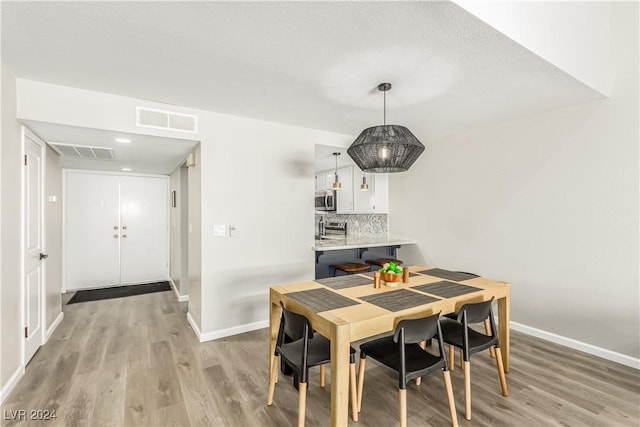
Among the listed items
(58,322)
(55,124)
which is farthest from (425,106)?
(58,322)

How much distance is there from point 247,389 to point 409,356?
124 centimetres

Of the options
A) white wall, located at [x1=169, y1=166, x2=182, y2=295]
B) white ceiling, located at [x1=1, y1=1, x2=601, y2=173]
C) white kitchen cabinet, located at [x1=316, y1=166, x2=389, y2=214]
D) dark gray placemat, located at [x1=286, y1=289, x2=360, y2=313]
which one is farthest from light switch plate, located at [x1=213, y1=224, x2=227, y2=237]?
white kitchen cabinet, located at [x1=316, y1=166, x2=389, y2=214]

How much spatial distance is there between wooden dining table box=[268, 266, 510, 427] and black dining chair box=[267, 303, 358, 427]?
0.11 metres

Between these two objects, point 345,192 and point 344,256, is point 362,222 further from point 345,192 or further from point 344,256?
point 344,256

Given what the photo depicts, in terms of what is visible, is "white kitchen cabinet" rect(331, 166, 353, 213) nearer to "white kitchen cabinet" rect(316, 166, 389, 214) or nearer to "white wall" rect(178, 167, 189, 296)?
"white kitchen cabinet" rect(316, 166, 389, 214)

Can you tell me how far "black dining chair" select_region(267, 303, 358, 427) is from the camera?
181 centimetres

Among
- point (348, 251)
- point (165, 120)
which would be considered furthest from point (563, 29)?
point (165, 120)

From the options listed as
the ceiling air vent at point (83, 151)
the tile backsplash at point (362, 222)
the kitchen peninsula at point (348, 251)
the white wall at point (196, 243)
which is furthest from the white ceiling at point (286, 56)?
the tile backsplash at point (362, 222)

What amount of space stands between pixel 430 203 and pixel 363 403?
2.93 m

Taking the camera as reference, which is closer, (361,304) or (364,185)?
(361,304)

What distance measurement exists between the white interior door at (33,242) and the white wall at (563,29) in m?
3.53

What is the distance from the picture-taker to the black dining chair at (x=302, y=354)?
181cm

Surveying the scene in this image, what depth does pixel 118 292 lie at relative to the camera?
509 centimetres

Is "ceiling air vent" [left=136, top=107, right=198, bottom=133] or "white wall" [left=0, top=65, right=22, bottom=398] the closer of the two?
"white wall" [left=0, top=65, right=22, bottom=398]
